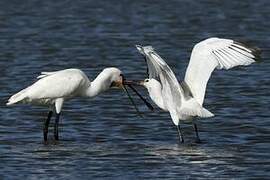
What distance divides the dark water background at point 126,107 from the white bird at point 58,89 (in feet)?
1.47

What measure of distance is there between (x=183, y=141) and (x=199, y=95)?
595mm

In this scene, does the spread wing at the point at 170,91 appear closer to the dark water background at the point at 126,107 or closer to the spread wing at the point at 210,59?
the spread wing at the point at 210,59

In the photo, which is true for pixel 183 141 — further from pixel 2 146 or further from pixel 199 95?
pixel 2 146

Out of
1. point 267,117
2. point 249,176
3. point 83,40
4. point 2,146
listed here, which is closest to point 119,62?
point 83,40

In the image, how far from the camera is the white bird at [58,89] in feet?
47.4

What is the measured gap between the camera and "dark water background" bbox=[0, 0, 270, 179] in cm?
1253

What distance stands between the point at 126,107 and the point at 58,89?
230cm

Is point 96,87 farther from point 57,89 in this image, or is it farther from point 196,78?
point 196,78

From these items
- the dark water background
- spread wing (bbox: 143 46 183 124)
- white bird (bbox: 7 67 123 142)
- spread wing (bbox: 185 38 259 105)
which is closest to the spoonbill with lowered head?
white bird (bbox: 7 67 123 142)

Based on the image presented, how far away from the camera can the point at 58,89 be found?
1444 centimetres

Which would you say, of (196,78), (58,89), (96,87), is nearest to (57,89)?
(58,89)

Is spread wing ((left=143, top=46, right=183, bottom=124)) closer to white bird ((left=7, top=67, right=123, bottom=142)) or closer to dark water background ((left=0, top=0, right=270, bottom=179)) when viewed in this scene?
dark water background ((left=0, top=0, right=270, bottom=179))

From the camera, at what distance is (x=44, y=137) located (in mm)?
14445

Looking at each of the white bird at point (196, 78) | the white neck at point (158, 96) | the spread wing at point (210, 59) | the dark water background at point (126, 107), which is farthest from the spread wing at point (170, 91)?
the dark water background at point (126, 107)
